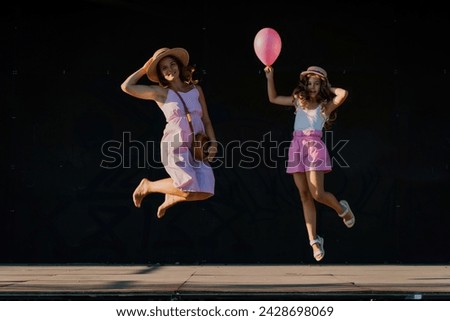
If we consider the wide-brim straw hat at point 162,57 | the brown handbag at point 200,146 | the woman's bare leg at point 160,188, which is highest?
the wide-brim straw hat at point 162,57

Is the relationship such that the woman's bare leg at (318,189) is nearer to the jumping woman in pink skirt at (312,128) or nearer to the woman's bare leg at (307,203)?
the jumping woman in pink skirt at (312,128)

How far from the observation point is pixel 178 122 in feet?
31.9

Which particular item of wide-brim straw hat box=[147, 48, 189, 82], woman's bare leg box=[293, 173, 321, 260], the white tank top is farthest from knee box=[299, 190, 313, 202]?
wide-brim straw hat box=[147, 48, 189, 82]

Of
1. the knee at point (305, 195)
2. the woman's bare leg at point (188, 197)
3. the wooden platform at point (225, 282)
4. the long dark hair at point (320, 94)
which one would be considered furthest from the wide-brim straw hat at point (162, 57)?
the wooden platform at point (225, 282)

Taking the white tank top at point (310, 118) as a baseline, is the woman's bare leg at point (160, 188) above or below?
below

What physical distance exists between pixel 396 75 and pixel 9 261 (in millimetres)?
5680

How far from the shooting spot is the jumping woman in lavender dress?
31.5 ft

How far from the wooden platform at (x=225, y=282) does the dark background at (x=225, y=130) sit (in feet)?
1.54

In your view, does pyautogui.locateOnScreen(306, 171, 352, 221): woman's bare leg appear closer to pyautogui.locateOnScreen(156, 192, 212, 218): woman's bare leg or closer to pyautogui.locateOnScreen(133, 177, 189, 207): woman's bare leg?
pyautogui.locateOnScreen(156, 192, 212, 218): woman's bare leg

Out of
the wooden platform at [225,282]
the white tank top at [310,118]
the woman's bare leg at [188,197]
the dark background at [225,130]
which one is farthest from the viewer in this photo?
the dark background at [225,130]

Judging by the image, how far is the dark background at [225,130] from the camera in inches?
538

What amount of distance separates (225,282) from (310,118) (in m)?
1.92

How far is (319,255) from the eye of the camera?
10.7 meters

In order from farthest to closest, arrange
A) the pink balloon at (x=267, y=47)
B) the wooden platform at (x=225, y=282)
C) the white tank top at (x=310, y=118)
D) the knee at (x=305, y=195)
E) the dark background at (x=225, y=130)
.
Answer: the dark background at (x=225, y=130)
the knee at (x=305, y=195)
the white tank top at (x=310, y=118)
the pink balloon at (x=267, y=47)
the wooden platform at (x=225, y=282)
